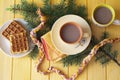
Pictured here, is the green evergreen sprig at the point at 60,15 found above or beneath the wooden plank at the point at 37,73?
above

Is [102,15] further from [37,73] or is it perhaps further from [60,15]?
[37,73]

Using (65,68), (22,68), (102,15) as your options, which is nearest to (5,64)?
(22,68)

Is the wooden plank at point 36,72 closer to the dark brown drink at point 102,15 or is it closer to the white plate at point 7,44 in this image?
the white plate at point 7,44

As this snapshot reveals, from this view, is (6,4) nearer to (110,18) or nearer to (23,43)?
(23,43)

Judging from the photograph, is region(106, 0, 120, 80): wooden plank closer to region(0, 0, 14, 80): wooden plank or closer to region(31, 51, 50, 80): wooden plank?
region(31, 51, 50, 80): wooden plank

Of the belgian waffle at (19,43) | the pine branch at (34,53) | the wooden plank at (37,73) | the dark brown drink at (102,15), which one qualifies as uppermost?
the dark brown drink at (102,15)

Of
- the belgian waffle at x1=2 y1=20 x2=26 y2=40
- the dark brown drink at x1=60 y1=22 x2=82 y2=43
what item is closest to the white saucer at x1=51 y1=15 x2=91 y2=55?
the dark brown drink at x1=60 y1=22 x2=82 y2=43

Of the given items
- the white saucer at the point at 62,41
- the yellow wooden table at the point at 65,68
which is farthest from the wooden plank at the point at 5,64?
the white saucer at the point at 62,41

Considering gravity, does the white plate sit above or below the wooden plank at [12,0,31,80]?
above
